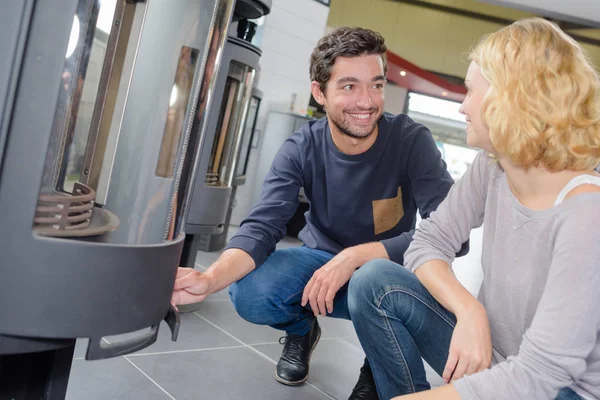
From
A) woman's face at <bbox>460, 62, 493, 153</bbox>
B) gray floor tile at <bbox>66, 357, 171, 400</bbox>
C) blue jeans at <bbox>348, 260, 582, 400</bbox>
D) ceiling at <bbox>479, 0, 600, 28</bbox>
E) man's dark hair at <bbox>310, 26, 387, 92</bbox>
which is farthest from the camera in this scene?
ceiling at <bbox>479, 0, 600, 28</bbox>

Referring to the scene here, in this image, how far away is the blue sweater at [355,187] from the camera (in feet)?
5.87

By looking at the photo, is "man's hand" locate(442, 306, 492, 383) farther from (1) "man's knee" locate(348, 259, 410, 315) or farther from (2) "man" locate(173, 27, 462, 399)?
(2) "man" locate(173, 27, 462, 399)

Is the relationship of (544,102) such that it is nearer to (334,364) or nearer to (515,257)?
(515,257)

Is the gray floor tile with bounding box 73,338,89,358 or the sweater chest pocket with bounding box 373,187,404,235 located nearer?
the gray floor tile with bounding box 73,338,89,358

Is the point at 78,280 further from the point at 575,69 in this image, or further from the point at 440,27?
the point at 440,27

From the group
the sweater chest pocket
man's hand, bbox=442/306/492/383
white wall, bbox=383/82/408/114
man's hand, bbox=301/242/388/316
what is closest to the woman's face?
man's hand, bbox=442/306/492/383

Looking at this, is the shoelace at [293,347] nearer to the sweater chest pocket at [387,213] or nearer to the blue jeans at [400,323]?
the sweater chest pocket at [387,213]

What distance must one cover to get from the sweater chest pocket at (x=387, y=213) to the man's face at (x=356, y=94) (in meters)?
0.19

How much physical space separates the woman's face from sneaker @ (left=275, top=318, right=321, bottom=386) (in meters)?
0.92

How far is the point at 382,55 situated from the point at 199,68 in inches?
42.5

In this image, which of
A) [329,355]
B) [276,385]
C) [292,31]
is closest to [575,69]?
[276,385]

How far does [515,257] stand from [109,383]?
1003 mm

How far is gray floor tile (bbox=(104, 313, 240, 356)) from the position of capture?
6.36 feet

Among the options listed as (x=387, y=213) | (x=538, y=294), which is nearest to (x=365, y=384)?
(x=387, y=213)
